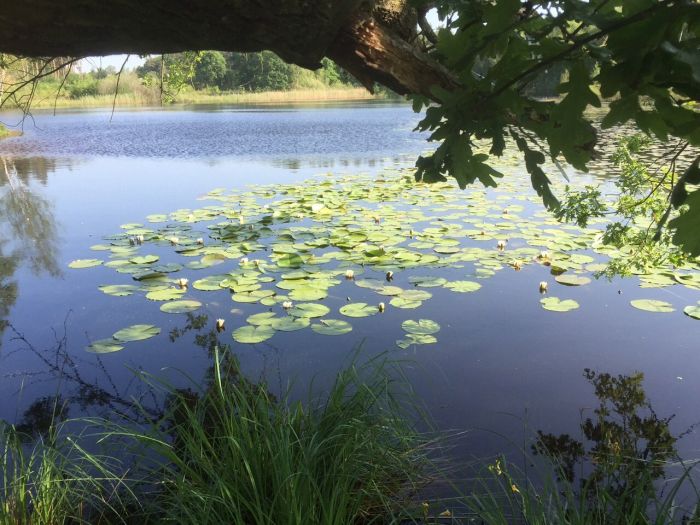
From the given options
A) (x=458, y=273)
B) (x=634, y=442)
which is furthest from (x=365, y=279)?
(x=634, y=442)

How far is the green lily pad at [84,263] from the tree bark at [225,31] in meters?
2.79

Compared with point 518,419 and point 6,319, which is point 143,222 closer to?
point 6,319

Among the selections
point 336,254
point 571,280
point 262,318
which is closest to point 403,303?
point 262,318

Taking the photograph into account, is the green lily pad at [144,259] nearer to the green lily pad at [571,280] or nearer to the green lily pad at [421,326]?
the green lily pad at [421,326]

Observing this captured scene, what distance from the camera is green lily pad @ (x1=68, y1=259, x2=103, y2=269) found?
369cm

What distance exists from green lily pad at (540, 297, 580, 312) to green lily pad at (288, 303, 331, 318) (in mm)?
1178

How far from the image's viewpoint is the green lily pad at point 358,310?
2.84 metres

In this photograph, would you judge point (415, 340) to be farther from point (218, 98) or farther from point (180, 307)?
point (218, 98)

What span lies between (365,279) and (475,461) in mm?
1624

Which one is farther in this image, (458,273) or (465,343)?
(458,273)

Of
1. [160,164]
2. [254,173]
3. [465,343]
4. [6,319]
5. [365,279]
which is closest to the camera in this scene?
[465,343]

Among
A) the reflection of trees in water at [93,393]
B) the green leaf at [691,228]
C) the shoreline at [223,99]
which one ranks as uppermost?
the shoreline at [223,99]

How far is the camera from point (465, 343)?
2.60m

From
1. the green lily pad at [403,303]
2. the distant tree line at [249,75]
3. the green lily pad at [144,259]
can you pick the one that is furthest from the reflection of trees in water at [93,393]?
the distant tree line at [249,75]
